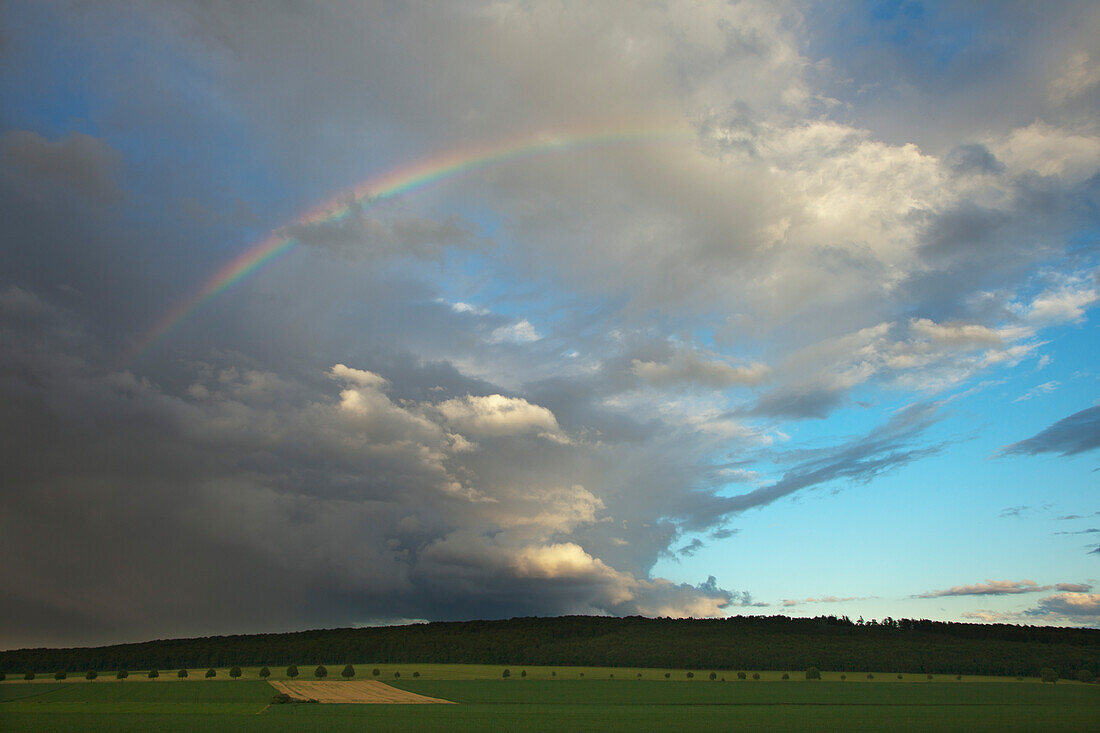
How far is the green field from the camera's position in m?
66.4

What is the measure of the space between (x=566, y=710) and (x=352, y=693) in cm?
4991

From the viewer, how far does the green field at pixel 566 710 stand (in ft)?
218

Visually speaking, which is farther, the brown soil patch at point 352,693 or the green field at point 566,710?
the brown soil patch at point 352,693

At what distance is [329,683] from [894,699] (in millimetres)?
103697

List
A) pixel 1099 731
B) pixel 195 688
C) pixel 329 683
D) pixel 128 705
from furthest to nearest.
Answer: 1. pixel 329 683
2. pixel 195 688
3. pixel 128 705
4. pixel 1099 731

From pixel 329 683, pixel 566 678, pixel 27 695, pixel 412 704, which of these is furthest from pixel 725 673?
pixel 27 695

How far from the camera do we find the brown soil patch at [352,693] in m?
108

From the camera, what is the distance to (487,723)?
69062mm

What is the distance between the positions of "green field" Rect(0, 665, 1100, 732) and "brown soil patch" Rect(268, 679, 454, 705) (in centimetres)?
497

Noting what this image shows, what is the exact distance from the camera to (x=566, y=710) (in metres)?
86.6

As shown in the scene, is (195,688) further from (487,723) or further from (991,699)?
(991,699)

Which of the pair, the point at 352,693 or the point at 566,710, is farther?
the point at 352,693

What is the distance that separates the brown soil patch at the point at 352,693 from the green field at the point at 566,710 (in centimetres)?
497

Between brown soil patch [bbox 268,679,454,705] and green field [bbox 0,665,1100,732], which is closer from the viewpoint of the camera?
green field [bbox 0,665,1100,732]
